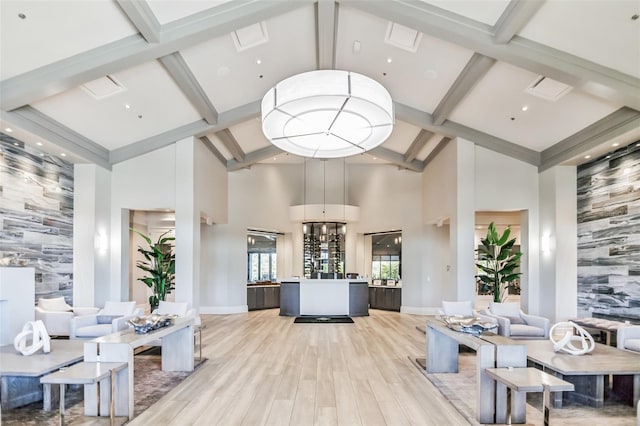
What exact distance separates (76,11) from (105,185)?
16.5 ft

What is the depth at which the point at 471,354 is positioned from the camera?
7035 mm

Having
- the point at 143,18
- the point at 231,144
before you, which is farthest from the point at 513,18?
the point at 231,144

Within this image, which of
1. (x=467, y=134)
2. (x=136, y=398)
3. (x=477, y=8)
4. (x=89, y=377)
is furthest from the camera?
(x=467, y=134)

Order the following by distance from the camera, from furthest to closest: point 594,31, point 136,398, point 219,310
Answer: point 219,310, point 594,31, point 136,398

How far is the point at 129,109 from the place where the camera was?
7742 mm

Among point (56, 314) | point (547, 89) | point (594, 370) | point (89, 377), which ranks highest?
point (547, 89)

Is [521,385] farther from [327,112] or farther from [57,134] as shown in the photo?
[57,134]

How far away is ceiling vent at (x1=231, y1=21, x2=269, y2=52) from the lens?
6.55 metres

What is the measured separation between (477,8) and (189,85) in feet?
15.8

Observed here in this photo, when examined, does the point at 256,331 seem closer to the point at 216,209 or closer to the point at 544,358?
the point at 216,209

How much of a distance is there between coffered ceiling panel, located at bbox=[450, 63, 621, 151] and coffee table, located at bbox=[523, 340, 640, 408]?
4.12 metres

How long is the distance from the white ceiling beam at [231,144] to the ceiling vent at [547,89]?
6823mm

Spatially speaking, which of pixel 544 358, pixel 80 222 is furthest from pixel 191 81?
pixel 544 358

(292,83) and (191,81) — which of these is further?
(191,81)
